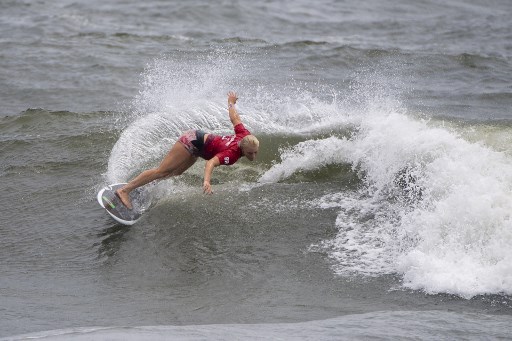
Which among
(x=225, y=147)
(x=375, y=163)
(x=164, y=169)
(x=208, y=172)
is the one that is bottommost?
(x=164, y=169)

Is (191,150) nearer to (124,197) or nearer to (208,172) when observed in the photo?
(208,172)

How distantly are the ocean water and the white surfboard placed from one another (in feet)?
0.57

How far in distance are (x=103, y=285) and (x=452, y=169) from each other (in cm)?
460

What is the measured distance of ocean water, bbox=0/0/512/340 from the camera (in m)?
7.29

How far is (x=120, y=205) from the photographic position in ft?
32.8

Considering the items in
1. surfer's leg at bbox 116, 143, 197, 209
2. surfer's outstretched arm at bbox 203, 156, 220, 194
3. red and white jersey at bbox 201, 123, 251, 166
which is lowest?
surfer's leg at bbox 116, 143, 197, 209

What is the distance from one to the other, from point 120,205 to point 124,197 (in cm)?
12

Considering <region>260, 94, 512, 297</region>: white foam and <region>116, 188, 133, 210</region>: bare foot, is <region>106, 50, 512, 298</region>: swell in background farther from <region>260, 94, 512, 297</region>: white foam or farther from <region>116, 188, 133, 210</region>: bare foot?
<region>116, 188, 133, 210</region>: bare foot

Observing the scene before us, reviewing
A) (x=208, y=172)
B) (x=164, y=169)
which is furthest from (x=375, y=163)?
(x=164, y=169)

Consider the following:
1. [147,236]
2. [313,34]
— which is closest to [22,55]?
[313,34]

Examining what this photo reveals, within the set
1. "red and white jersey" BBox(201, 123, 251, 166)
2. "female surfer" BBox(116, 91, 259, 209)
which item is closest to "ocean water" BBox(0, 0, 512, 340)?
"female surfer" BBox(116, 91, 259, 209)

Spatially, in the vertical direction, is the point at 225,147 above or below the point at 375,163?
above

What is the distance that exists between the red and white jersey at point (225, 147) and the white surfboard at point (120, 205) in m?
1.13

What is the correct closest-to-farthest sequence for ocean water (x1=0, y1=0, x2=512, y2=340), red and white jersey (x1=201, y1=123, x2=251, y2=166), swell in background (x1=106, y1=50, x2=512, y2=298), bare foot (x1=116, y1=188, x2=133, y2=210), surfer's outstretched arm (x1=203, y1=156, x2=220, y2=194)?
ocean water (x1=0, y1=0, x2=512, y2=340)
swell in background (x1=106, y1=50, x2=512, y2=298)
surfer's outstretched arm (x1=203, y1=156, x2=220, y2=194)
red and white jersey (x1=201, y1=123, x2=251, y2=166)
bare foot (x1=116, y1=188, x2=133, y2=210)
